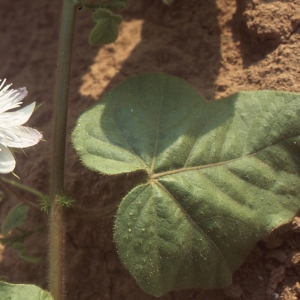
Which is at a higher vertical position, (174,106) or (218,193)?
(174,106)

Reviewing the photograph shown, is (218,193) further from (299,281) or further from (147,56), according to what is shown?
(147,56)

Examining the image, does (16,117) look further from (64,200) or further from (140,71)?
(140,71)

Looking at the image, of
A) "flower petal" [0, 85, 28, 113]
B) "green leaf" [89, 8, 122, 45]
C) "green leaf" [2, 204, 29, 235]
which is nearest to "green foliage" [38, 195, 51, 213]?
"green leaf" [2, 204, 29, 235]

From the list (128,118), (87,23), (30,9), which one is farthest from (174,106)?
(30,9)

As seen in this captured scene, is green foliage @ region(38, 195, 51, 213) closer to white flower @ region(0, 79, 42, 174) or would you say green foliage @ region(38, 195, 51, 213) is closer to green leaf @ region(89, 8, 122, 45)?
white flower @ region(0, 79, 42, 174)

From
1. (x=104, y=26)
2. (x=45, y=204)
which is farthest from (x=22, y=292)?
(x=104, y=26)

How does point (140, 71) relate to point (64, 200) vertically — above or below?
above
